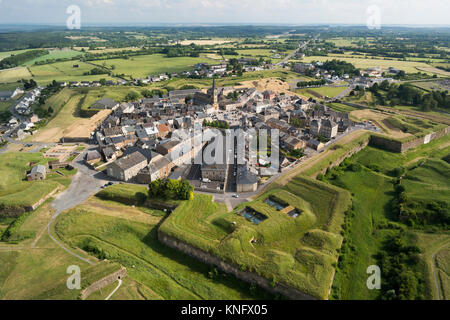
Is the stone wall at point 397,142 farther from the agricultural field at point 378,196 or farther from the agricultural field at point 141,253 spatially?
the agricultural field at point 141,253

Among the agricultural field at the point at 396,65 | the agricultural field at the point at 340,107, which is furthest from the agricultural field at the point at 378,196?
the agricultural field at the point at 396,65

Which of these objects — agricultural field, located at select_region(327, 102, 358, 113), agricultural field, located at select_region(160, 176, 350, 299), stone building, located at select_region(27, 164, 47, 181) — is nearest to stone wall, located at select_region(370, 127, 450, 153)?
agricultural field, located at select_region(327, 102, 358, 113)

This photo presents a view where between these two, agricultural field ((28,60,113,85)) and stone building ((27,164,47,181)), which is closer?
stone building ((27,164,47,181))

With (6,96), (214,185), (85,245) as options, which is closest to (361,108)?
(214,185)

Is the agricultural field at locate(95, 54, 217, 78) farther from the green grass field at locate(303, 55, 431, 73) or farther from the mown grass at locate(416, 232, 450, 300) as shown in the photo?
the mown grass at locate(416, 232, 450, 300)

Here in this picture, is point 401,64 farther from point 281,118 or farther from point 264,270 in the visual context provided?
point 264,270

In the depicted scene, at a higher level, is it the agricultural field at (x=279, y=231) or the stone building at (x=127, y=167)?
the stone building at (x=127, y=167)
